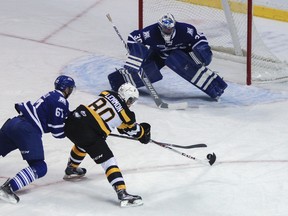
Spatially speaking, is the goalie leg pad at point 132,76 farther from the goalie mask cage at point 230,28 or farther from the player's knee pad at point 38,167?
the player's knee pad at point 38,167

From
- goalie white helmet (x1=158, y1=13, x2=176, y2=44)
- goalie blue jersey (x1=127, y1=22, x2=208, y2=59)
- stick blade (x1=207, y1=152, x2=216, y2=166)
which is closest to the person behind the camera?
stick blade (x1=207, y1=152, x2=216, y2=166)

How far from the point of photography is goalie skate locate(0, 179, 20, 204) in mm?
5434

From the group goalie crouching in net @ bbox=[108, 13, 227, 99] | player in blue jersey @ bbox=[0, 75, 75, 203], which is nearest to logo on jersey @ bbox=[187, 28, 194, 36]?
goalie crouching in net @ bbox=[108, 13, 227, 99]

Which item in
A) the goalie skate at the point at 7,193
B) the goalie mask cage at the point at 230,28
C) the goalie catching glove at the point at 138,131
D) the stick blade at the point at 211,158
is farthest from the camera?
the goalie mask cage at the point at 230,28

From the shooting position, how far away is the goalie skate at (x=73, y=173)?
587 cm

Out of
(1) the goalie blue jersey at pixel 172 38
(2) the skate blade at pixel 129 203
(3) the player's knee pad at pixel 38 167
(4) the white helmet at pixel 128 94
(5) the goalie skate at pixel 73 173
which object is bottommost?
(2) the skate blade at pixel 129 203

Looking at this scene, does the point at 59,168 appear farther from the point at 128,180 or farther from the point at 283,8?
the point at 283,8

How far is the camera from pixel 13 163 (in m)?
6.13

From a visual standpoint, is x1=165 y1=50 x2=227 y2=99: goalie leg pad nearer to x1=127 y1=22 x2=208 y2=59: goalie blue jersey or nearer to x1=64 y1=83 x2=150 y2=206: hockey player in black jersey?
x1=127 y1=22 x2=208 y2=59: goalie blue jersey

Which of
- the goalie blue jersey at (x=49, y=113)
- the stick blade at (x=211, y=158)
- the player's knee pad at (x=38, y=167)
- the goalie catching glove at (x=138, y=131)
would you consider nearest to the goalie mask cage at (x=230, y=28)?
the stick blade at (x=211, y=158)

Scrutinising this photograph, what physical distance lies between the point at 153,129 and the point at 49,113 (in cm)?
138

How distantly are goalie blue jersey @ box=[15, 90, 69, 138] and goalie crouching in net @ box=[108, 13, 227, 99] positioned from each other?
180cm

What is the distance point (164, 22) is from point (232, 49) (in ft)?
4.17

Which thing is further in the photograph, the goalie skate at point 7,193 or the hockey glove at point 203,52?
the hockey glove at point 203,52
